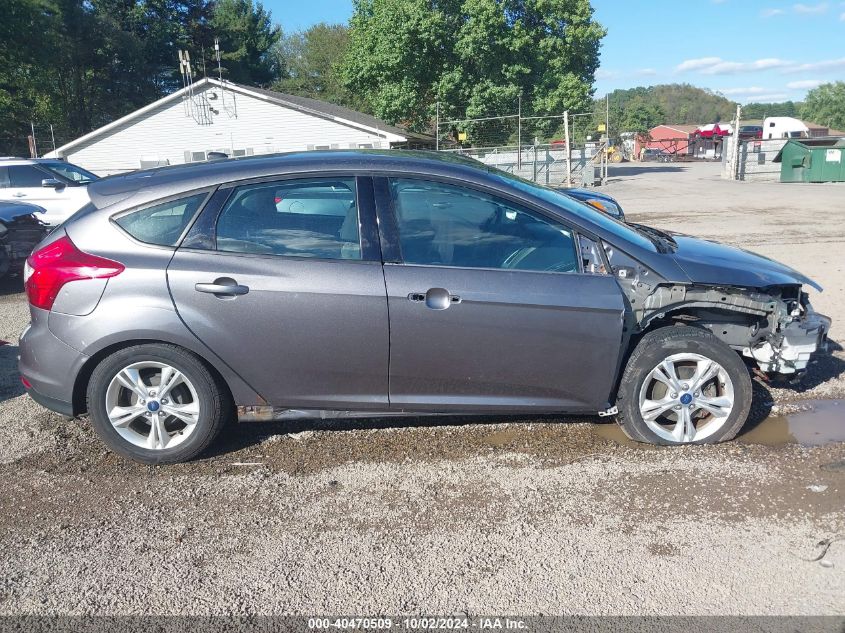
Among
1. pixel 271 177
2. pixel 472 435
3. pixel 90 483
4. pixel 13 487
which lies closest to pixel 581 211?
pixel 472 435

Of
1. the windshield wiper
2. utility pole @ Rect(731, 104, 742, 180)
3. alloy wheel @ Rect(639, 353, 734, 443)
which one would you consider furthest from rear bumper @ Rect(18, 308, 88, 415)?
utility pole @ Rect(731, 104, 742, 180)

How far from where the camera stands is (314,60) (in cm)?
6644

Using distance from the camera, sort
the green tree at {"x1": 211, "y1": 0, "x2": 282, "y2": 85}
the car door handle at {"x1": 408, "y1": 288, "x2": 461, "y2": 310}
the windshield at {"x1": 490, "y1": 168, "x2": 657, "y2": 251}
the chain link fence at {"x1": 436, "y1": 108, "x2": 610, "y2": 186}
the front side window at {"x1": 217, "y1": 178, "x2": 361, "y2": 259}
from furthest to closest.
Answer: the green tree at {"x1": 211, "y1": 0, "x2": 282, "y2": 85} < the chain link fence at {"x1": 436, "y1": 108, "x2": 610, "y2": 186} < the windshield at {"x1": 490, "y1": 168, "x2": 657, "y2": 251} < the front side window at {"x1": 217, "y1": 178, "x2": 361, "y2": 259} < the car door handle at {"x1": 408, "y1": 288, "x2": 461, "y2": 310}

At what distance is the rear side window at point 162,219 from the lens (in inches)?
153

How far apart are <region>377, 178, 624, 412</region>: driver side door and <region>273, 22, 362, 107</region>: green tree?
62069 millimetres

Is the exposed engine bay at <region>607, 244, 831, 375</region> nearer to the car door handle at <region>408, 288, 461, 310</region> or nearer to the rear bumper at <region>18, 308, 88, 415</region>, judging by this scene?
the car door handle at <region>408, 288, 461, 310</region>

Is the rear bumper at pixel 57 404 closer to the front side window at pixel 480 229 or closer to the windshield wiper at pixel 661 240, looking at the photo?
the front side window at pixel 480 229

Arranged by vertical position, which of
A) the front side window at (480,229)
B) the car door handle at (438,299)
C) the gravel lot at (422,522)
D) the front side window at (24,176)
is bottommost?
the gravel lot at (422,522)

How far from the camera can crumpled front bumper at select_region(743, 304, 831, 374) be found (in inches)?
167

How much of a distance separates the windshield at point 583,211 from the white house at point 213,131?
1045 inches

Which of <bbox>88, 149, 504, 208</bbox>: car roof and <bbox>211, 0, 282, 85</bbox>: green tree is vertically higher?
<bbox>211, 0, 282, 85</bbox>: green tree

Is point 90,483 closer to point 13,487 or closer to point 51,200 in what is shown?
point 13,487

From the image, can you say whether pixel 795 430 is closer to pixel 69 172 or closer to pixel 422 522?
pixel 422 522

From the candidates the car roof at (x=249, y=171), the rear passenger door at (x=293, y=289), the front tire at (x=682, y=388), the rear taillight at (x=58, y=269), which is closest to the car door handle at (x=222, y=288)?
the rear passenger door at (x=293, y=289)
